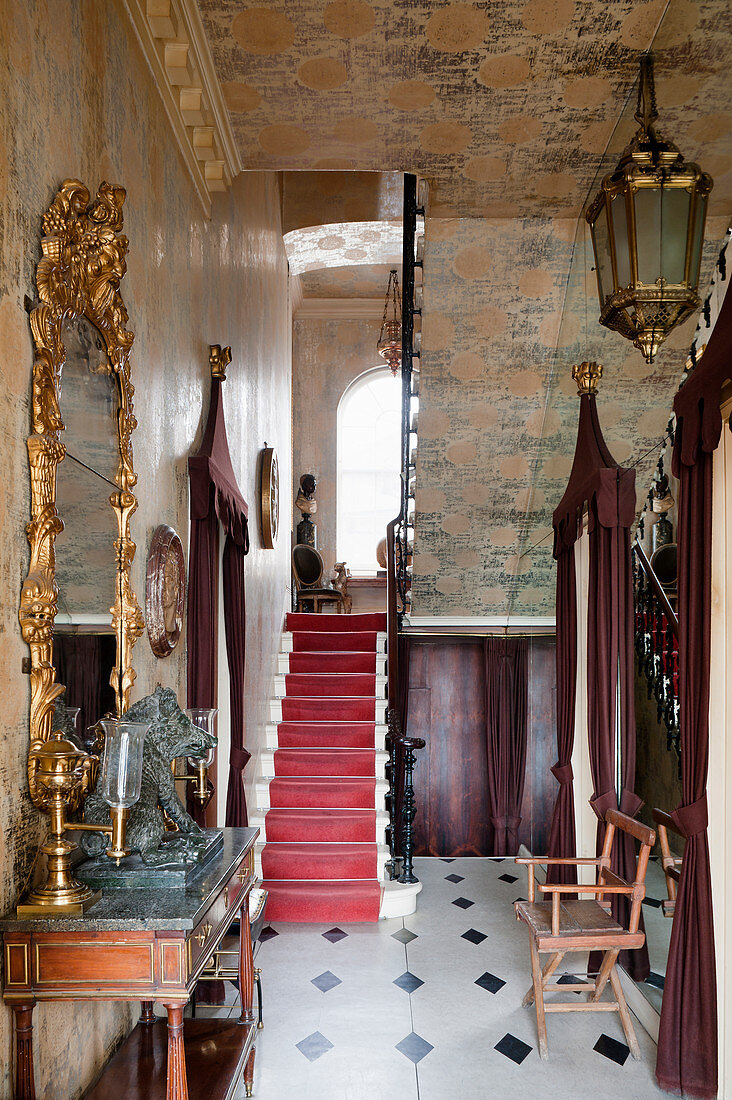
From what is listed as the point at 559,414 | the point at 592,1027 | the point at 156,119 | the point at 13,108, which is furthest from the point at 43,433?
the point at 559,414

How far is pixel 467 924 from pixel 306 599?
5260 mm

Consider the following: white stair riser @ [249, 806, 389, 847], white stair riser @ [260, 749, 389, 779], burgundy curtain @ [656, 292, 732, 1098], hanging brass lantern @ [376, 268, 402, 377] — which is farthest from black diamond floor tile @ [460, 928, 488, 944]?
hanging brass lantern @ [376, 268, 402, 377]

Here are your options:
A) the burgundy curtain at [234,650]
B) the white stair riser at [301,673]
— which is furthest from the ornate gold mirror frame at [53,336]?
the white stair riser at [301,673]

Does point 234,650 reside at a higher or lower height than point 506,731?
higher

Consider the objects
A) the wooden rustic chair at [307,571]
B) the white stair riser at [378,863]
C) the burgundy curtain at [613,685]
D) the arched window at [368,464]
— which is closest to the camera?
the burgundy curtain at [613,685]

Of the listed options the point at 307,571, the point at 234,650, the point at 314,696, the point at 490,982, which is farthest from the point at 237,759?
the point at 307,571

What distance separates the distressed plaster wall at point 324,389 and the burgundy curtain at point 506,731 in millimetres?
4665

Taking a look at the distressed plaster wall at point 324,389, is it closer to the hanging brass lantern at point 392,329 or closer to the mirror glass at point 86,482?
the hanging brass lantern at point 392,329

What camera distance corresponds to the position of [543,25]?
3.49 metres

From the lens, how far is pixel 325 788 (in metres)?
6.44

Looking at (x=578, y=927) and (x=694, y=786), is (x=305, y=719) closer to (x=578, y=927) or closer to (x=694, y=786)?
(x=578, y=927)

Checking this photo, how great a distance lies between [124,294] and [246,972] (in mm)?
2770

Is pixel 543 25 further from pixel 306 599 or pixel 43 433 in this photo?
pixel 306 599

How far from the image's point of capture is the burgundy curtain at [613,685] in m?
4.39
